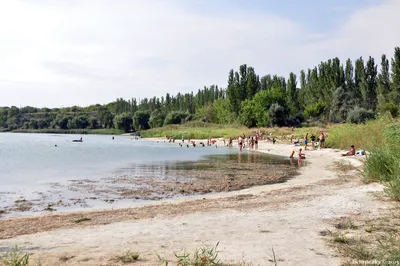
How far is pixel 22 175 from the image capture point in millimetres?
23375

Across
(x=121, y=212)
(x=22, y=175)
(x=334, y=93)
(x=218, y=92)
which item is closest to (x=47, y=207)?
(x=121, y=212)

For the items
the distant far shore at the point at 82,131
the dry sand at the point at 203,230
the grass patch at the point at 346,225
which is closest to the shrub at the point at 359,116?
the dry sand at the point at 203,230

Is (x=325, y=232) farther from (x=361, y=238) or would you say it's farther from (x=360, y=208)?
(x=360, y=208)

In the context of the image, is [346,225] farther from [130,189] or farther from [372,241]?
[130,189]

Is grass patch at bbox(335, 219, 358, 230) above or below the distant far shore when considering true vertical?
below

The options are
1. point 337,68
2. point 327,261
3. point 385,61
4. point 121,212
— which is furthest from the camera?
point 337,68

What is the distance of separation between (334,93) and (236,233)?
73089mm

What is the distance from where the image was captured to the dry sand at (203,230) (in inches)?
234

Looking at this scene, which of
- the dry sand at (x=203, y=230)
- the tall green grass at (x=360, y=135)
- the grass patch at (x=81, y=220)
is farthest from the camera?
the tall green grass at (x=360, y=135)

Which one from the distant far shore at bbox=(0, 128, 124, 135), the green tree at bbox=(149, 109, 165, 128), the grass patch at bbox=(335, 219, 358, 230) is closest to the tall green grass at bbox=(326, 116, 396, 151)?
the grass patch at bbox=(335, 219, 358, 230)

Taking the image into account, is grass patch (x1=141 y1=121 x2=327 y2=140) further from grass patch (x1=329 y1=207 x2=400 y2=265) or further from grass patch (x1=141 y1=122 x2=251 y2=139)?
grass patch (x1=329 y1=207 x2=400 y2=265)

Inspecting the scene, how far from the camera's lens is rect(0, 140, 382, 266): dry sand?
595cm

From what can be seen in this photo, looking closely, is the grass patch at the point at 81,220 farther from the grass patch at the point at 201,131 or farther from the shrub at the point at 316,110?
the shrub at the point at 316,110

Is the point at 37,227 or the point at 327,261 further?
the point at 37,227
